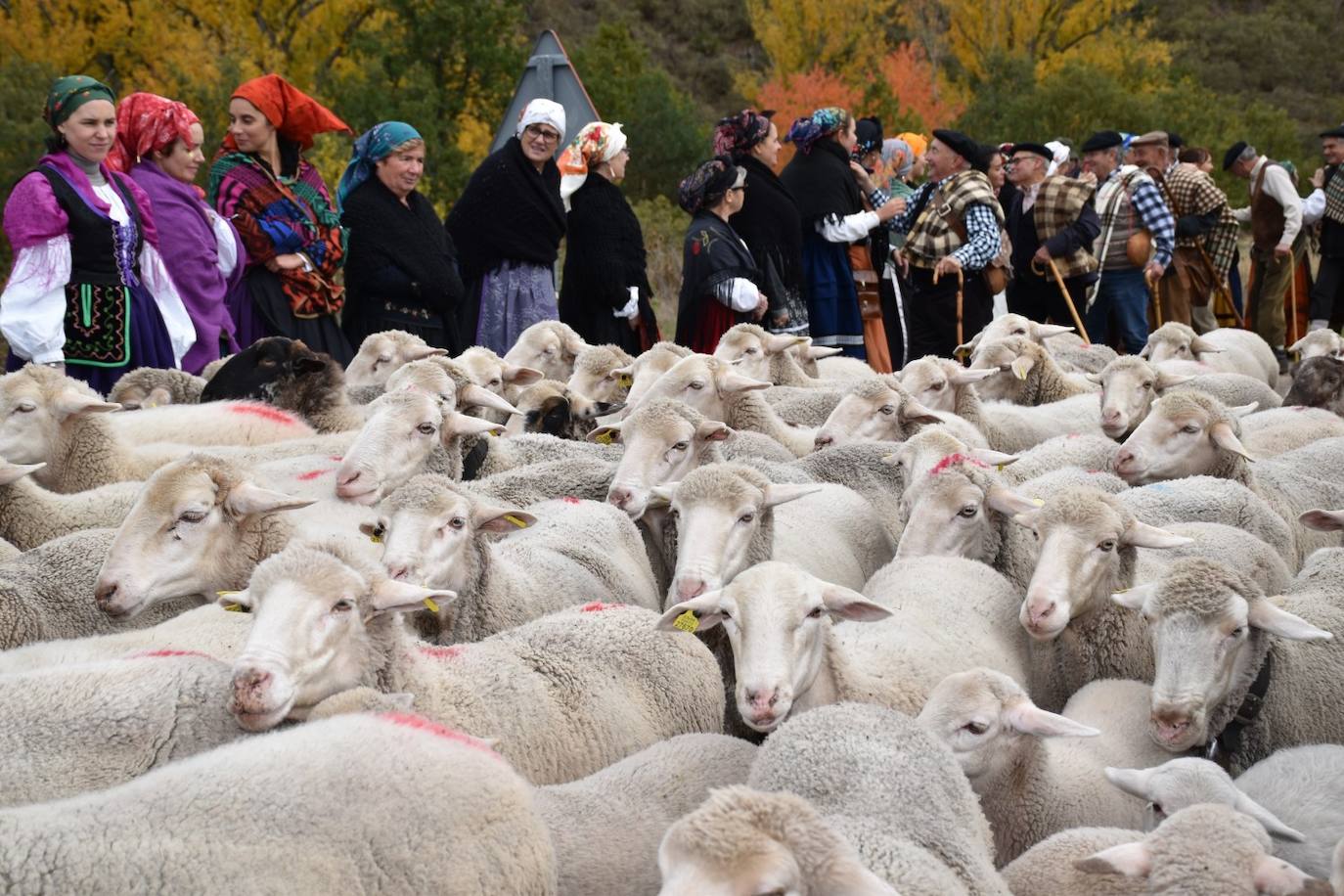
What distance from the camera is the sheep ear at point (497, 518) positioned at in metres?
4.03

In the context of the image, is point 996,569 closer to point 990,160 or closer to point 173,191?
point 173,191

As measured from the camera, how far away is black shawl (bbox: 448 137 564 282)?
7848 mm

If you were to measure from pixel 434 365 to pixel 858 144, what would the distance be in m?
5.97

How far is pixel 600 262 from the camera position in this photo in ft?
26.6

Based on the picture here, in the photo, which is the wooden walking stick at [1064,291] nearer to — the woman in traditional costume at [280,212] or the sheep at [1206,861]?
the woman in traditional costume at [280,212]

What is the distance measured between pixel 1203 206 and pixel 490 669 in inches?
413

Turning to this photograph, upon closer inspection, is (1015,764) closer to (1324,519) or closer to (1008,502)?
(1008,502)

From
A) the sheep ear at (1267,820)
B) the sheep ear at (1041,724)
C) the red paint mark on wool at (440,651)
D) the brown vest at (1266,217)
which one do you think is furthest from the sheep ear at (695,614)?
the brown vest at (1266,217)

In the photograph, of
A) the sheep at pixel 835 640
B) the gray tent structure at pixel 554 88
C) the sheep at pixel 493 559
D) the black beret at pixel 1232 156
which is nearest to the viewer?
the sheep at pixel 835 640

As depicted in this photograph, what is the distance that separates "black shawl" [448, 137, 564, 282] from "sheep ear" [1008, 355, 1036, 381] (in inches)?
101

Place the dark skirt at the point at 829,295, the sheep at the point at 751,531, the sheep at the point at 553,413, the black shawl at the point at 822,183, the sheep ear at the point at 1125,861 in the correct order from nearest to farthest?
the sheep ear at the point at 1125,861
the sheep at the point at 751,531
the sheep at the point at 553,413
the black shawl at the point at 822,183
the dark skirt at the point at 829,295

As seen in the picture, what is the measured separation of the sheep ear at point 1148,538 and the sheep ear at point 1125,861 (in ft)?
5.30

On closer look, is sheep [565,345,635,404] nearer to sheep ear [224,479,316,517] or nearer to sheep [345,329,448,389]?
sheep [345,329,448,389]

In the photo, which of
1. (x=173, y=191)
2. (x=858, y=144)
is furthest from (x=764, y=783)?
(x=858, y=144)
